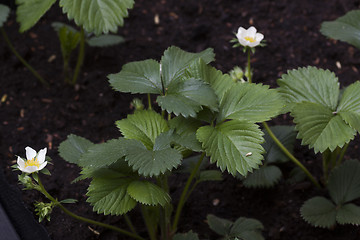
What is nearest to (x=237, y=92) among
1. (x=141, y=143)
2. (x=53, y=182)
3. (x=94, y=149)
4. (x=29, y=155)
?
(x=141, y=143)

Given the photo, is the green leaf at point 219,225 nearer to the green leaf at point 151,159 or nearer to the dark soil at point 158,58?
the dark soil at point 158,58

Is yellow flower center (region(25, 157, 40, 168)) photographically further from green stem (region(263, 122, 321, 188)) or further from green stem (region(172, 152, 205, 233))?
green stem (region(263, 122, 321, 188))

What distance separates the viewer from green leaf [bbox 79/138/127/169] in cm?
116

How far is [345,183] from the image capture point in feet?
→ 5.31

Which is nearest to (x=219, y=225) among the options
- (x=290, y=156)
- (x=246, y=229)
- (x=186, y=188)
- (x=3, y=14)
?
(x=246, y=229)

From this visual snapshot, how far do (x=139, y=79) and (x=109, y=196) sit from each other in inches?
14.5

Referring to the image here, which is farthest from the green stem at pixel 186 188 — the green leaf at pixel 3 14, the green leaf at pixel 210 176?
the green leaf at pixel 3 14

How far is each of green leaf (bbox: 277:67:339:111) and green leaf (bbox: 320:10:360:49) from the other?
28 cm

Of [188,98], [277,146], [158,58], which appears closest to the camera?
Answer: [188,98]

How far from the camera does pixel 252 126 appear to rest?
1.22m

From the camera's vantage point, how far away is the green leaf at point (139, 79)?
4.38ft

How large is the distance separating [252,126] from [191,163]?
→ 424 millimetres

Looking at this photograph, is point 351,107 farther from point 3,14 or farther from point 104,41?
point 3,14

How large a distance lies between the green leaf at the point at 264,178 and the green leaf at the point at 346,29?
542 millimetres
